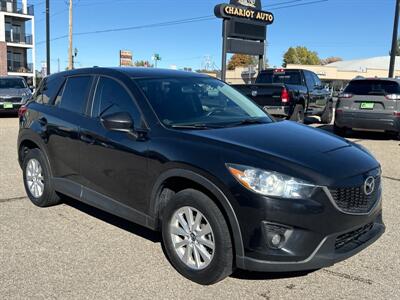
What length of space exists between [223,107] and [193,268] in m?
A: 1.81

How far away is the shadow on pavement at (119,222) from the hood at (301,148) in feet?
4.67

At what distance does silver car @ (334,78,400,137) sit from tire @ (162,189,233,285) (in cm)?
909

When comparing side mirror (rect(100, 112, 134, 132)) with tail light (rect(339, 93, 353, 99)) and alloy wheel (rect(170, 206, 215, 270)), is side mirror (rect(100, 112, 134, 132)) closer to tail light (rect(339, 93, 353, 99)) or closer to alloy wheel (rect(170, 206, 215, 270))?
alloy wheel (rect(170, 206, 215, 270))

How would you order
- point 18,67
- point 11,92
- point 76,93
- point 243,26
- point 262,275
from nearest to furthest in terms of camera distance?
point 262,275 < point 76,93 < point 11,92 < point 243,26 < point 18,67

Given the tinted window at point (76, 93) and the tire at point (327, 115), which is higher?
the tinted window at point (76, 93)

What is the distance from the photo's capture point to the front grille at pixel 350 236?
139 inches

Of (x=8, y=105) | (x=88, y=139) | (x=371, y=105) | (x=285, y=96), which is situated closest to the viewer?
(x=88, y=139)

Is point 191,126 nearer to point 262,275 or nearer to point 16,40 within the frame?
point 262,275

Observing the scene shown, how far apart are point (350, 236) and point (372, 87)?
9.15 metres

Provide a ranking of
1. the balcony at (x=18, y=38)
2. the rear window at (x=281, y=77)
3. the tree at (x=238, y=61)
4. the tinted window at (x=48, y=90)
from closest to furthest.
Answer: the tinted window at (x=48, y=90)
the rear window at (x=281, y=77)
the balcony at (x=18, y=38)
the tree at (x=238, y=61)

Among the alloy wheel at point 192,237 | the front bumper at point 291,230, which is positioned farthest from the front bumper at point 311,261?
the alloy wheel at point 192,237

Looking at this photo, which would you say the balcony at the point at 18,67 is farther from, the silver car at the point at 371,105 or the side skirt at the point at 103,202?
the side skirt at the point at 103,202

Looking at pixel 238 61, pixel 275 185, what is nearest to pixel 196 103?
pixel 275 185

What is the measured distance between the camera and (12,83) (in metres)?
19.3
